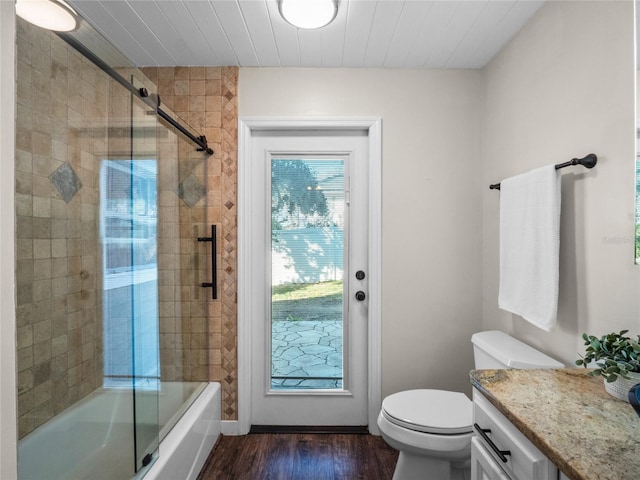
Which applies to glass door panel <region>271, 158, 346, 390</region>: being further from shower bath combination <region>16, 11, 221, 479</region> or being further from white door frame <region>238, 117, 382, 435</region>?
shower bath combination <region>16, 11, 221, 479</region>

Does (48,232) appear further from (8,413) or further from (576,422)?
(576,422)

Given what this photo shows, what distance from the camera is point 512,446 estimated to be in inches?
36.5

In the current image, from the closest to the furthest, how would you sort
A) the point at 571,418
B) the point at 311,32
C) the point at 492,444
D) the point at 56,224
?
the point at 571,418, the point at 492,444, the point at 56,224, the point at 311,32

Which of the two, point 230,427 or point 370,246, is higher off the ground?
point 370,246

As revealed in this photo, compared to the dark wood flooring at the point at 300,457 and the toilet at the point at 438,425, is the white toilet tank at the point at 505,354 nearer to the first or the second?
the toilet at the point at 438,425

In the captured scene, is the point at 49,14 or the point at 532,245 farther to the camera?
the point at 532,245

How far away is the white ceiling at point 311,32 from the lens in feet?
5.40

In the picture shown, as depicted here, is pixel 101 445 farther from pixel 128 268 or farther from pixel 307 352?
pixel 307 352

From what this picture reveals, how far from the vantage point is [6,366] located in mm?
775

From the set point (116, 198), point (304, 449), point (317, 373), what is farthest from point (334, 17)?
point (304, 449)

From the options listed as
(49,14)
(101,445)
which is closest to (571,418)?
(101,445)

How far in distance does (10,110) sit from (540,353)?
1960mm

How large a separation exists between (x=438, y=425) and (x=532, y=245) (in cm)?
86

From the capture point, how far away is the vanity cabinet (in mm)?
832
